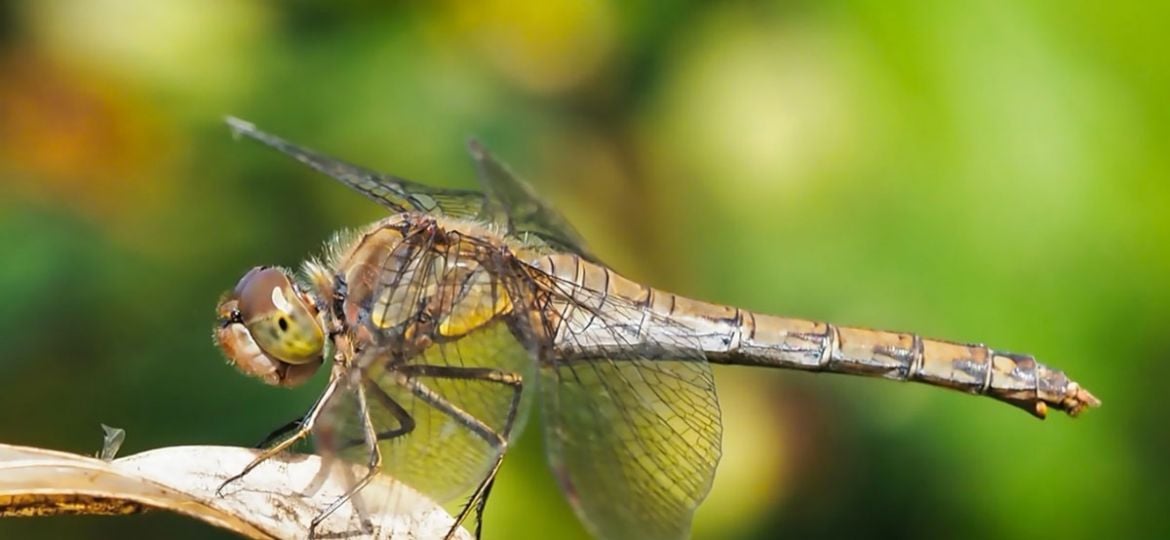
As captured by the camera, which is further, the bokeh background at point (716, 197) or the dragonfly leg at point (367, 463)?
the bokeh background at point (716, 197)

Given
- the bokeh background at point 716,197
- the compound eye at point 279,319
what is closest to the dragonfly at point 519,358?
the compound eye at point 279,319

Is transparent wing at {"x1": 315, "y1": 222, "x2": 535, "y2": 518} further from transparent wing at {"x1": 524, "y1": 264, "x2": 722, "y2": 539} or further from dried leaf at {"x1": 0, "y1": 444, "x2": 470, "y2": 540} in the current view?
dried leaf at {"x1": 0, "y1": 444, "x2": 470, "y2": 540}

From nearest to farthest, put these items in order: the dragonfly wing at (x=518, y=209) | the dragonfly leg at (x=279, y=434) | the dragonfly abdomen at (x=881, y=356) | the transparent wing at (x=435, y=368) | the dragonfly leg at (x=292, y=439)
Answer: the dragonfly leg at (x=292, y=439) < the dragonfly leg at (x=279, y=434) < the transparent wing at (x=435, y=368) < the dragonfly abdomen at (x=881, y=356) < the dragonfly wing at (x=518, y=209)

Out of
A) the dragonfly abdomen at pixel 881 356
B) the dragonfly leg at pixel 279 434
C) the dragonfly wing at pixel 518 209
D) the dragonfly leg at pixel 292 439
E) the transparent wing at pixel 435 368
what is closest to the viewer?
the dragonfly leg at pixel 292 439

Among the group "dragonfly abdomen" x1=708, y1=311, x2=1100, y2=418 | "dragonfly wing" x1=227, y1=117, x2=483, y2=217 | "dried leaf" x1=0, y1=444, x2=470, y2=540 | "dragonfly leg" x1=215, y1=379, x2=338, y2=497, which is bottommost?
"dried leaf" x1=0, y1=444, x2=470, y2=540

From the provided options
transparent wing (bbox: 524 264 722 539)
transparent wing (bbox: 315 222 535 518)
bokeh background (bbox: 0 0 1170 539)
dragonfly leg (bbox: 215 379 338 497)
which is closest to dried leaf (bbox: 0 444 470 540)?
dragonfly leg (bbox: 215 379 338 497)

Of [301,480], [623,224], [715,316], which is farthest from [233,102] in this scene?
[301,480]

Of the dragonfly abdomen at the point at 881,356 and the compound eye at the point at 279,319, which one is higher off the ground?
the dragonfly abdomen at the point at 881,356

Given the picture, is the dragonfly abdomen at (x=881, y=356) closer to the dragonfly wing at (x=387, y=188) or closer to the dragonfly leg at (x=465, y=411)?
the dragonfly leg at (x=465, y=411)
